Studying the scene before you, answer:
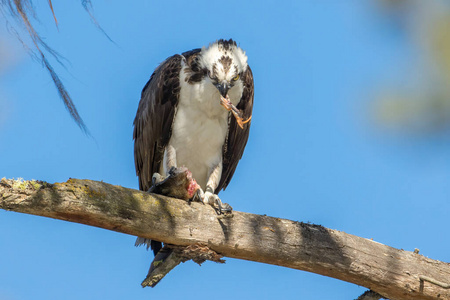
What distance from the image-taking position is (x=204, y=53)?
671 centimetres

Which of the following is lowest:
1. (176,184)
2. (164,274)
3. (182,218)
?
(164,274)

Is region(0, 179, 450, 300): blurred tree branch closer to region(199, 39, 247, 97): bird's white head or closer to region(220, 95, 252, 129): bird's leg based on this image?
region(220, 95, 252, 129): bird's leg

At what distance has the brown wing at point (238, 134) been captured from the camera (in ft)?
22.8

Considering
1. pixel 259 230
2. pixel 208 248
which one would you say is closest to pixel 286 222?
pixel 259 230

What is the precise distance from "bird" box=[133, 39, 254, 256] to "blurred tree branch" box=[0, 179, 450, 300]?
1.58m

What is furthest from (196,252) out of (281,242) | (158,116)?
(158,116)

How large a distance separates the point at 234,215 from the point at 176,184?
1.87 feet

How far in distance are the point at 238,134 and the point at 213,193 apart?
2.67 feet

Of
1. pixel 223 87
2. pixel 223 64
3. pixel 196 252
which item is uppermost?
pixel 223 64

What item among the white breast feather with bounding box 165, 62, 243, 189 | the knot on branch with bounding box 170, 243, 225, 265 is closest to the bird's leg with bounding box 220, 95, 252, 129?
the white breast feather with bounding box 165, 62, 243, 189

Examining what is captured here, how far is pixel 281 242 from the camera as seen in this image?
5020 mm

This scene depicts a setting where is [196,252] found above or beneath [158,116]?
beneath

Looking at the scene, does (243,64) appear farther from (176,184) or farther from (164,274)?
(164,274)

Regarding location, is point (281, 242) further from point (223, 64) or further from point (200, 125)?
point (223, 64)
